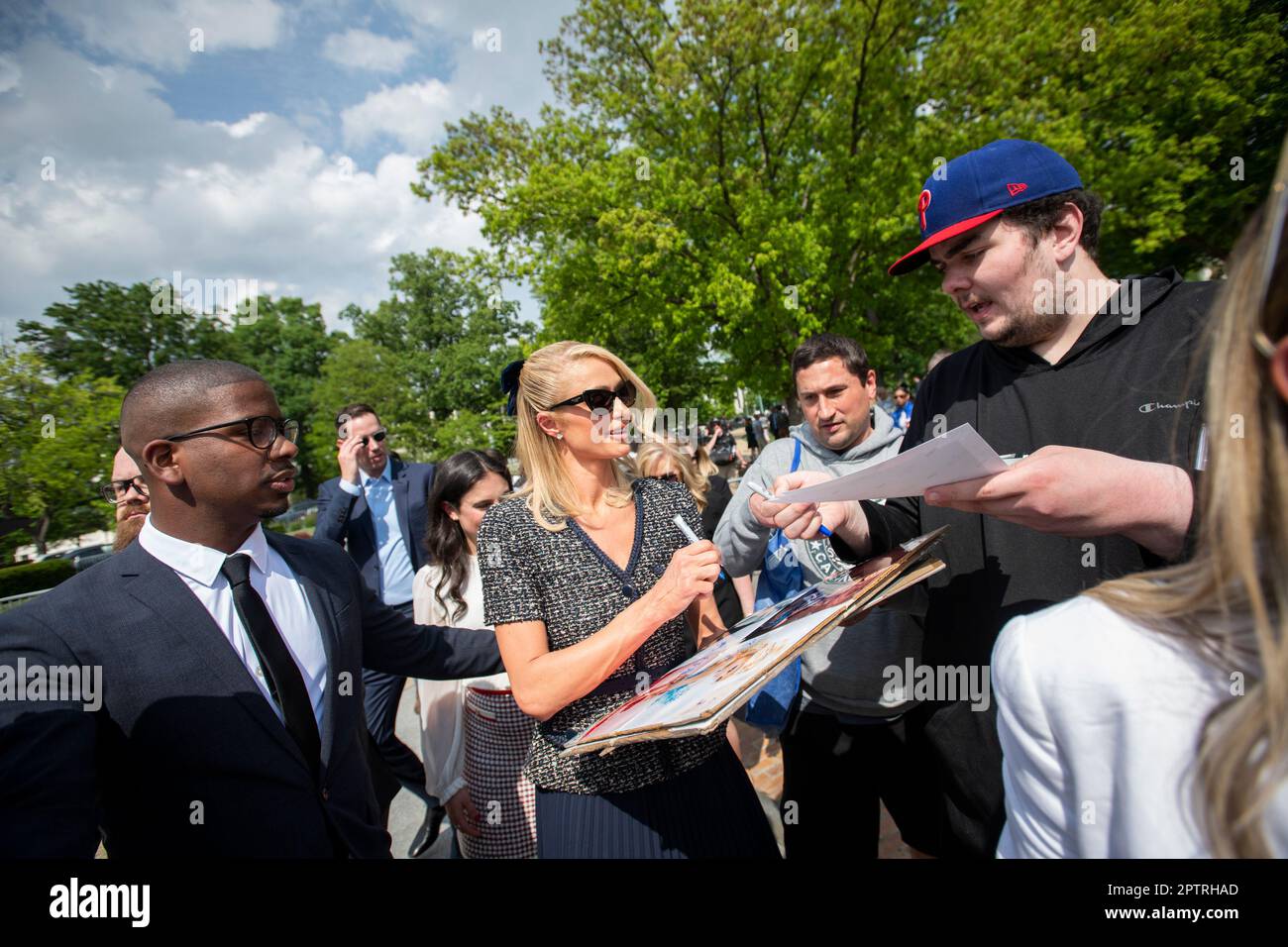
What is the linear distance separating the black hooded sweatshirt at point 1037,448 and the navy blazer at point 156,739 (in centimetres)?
181

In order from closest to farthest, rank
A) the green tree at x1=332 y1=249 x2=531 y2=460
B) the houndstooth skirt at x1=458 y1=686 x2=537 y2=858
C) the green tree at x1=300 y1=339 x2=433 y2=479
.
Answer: the houndstooth skirt at x1=458 y1=686 x2=537 y2=858, the green tree at x1=332 y1=249 x2=531 y2=460, the green tree at x1=300 y1=339 x2=433 y2=479

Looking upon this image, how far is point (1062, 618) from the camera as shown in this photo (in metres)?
0.77

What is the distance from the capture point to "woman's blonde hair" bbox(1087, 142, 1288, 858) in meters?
0.62

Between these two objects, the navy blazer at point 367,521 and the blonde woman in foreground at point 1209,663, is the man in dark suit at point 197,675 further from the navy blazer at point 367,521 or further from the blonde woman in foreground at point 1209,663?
the navy blazer at point 367,521

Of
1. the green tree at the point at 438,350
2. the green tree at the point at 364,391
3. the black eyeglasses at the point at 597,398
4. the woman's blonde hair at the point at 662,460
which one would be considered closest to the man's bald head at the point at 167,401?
the black eyeglasses at the point at 597,398

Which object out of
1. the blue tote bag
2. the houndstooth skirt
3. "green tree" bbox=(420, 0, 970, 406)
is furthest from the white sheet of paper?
"green tree" bbox=(420, 0, 970, 406)

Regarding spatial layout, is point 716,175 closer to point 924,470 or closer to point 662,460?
point 662,460

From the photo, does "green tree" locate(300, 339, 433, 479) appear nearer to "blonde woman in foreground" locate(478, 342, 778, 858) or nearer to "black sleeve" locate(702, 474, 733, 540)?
"black sleeve" locate(702, 474, 733, 540)

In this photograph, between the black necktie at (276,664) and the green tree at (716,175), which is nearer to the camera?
the black necktie at (276,664)

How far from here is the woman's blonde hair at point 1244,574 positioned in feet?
2.02

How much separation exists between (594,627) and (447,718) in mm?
1862

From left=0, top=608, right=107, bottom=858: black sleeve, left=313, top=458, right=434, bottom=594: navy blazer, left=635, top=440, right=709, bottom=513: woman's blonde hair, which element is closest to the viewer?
left=0, top=608, right=107, bottom=858: black sleeve

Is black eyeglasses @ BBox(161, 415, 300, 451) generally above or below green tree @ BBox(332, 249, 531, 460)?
below
